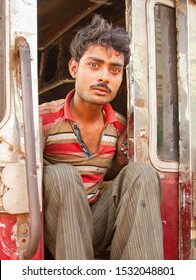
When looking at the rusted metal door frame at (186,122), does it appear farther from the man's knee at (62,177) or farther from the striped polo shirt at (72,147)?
the man's knee at (62,177)

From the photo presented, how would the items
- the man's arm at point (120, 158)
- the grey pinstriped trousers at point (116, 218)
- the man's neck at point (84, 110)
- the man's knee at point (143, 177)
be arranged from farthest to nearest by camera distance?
the man's arm at point (120, 158) < the man's neck at point (84, 110) < the man's knee at point (143, 177) < the grey pinstriped trousers at point (116, 218)

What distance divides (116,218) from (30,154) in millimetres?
534

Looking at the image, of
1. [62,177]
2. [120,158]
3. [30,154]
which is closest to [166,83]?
[120,158]

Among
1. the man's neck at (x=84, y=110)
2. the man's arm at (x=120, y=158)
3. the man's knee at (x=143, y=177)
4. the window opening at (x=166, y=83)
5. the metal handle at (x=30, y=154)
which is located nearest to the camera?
the metal handle at (x=30, y=154)

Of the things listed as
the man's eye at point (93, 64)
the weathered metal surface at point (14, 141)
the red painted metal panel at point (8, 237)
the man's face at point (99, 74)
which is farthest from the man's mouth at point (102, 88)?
the red painted metal panel at point (8, 237)

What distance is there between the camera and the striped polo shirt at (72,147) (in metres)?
2.53

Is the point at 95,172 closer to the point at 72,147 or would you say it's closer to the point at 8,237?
the point at 72,147

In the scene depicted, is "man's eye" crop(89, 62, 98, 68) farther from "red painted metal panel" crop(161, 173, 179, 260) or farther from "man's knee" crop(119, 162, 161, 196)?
"red painted metal panel" crop(161, 173, 179, 260)

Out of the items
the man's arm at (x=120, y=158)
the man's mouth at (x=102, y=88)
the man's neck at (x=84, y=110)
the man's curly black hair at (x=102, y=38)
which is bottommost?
the man's arm at (x=120, y=158)

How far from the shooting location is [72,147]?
8.39ft

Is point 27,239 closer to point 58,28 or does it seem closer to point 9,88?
point 9,88

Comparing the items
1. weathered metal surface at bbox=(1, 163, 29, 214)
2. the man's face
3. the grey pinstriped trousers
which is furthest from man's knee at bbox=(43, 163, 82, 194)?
the man's face

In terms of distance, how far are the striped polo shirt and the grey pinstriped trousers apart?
0.28 m
